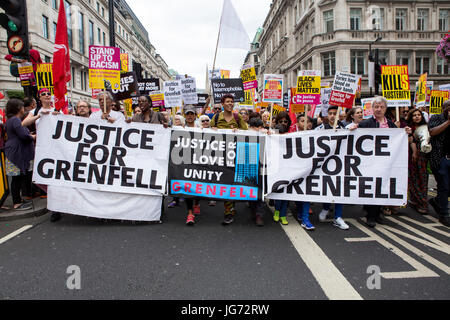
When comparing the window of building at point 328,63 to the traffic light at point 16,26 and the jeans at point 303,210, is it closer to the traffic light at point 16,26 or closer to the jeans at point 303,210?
the jeans at point 303,210

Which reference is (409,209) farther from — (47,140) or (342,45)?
(342,45)

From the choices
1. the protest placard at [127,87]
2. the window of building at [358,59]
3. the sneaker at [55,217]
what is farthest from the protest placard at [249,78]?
the window of building at [358,59]

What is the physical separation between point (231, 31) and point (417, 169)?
15.7 feet

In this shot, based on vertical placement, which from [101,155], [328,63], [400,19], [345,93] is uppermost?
[400,19]

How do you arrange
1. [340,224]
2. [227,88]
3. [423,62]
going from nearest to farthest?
[340,224] → [227,88] → [423,62]

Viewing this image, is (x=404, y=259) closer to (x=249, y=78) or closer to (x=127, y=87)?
(x=127, y=87)

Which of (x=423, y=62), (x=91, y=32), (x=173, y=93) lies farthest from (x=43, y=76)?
(x=423, y=62)

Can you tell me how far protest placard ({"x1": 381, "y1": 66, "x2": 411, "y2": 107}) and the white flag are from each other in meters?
3.01

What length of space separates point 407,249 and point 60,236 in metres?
4.53

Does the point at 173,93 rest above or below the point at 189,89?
below

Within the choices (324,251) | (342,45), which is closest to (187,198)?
(324,251)

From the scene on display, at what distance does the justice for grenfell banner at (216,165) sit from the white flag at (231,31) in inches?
119

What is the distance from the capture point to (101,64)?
5.46 metres

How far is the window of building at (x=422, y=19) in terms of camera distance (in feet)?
107
